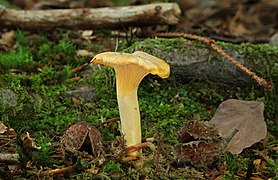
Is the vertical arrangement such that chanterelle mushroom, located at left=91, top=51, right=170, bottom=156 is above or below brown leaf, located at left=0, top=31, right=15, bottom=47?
below

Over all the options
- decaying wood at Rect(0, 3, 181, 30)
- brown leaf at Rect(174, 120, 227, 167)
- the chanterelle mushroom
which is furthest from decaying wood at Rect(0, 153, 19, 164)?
decaying wood at Rect(0, 3, 181, 30)

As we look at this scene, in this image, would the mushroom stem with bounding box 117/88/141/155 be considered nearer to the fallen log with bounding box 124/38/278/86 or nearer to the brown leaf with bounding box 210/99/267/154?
the brown leaf with bounding box 210/99/267/154

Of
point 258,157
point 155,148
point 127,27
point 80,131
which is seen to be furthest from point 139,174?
point 127,27

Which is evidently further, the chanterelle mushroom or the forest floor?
the forest floor

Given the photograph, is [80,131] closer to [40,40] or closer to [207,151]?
[207,151]

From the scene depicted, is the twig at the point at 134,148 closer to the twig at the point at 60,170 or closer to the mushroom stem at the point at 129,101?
the mushroom stem at the point at 129,101
